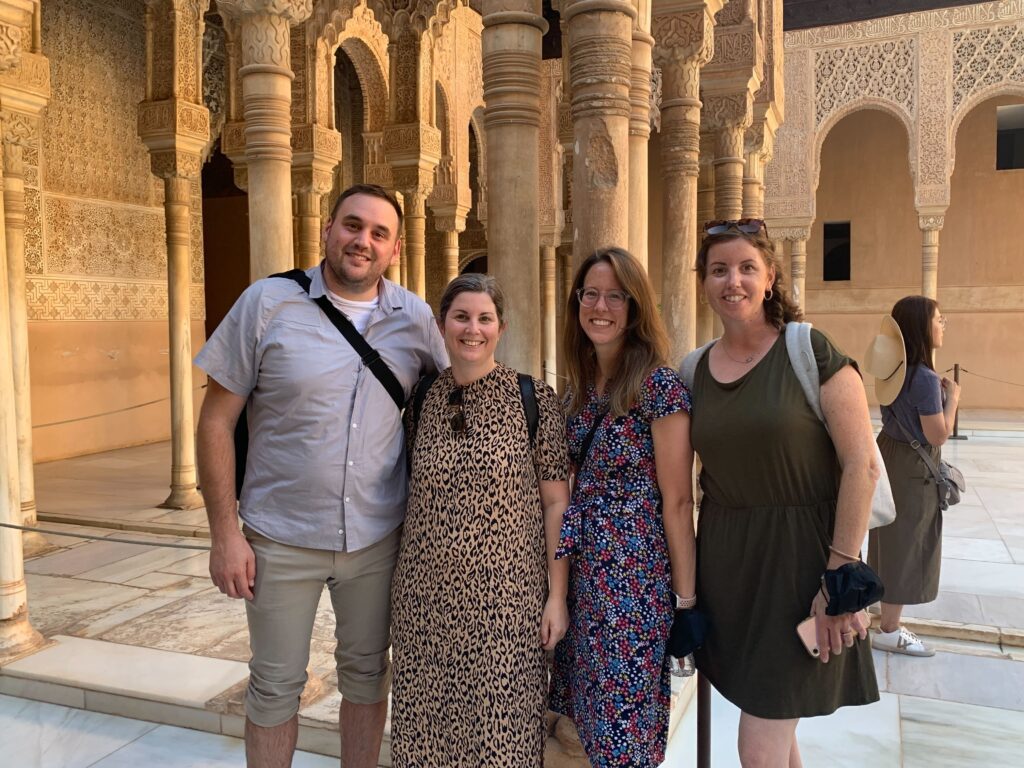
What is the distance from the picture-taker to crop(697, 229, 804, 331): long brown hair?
1716mm

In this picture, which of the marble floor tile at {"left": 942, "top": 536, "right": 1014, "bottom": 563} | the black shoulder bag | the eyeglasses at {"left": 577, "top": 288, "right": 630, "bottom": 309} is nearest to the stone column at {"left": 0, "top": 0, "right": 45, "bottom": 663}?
the black shoulder bag

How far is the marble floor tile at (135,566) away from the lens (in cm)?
493

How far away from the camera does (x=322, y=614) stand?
4.17 metres

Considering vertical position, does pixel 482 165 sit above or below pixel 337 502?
above

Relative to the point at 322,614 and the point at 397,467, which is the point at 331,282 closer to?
the point at 397,467

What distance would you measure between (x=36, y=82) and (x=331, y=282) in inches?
175

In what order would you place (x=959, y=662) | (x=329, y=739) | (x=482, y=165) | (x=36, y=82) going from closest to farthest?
(x=329, y=739) < (x=959, y=662) < (x=36, y=82) < (x=482, y=165)

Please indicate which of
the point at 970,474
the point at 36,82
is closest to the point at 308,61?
the point at 36,82

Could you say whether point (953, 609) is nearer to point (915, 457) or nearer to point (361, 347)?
point (915, 457)

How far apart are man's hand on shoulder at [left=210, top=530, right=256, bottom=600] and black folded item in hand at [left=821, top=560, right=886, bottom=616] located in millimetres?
1228

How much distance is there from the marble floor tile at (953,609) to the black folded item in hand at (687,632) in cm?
292

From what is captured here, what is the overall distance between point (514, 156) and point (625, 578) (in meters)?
2.19

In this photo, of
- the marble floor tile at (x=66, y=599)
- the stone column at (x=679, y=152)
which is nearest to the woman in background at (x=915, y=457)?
the stone column at (x=679, y=152)

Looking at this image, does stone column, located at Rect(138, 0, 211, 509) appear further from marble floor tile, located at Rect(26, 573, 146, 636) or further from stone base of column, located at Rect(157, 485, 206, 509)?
marble floor tile, located at Rect(26, 573, 146, 636)
